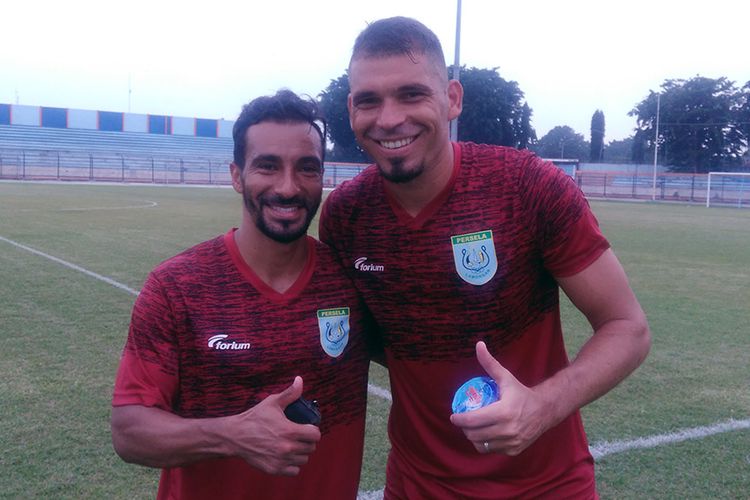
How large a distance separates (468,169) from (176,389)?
3.80ft

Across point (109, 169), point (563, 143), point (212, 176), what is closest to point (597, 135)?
point (563, 143)

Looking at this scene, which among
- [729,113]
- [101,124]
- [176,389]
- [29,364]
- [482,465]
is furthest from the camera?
[101,124]

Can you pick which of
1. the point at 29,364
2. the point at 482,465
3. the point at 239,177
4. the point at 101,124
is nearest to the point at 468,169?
the point at 239,177

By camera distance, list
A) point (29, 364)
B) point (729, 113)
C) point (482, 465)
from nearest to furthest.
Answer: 1. point (482, 465)
2. point (29, 364)
3. point (729, 113)

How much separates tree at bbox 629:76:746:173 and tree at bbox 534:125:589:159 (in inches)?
919

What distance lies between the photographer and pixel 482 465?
255 centimetres

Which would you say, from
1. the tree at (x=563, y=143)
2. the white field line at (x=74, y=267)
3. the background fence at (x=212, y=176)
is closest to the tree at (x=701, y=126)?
the background fence at (x=212, y=176)

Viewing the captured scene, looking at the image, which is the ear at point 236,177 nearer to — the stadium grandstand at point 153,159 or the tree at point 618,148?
the stadium grandstand at point 153,159

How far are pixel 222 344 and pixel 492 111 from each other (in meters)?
49.5

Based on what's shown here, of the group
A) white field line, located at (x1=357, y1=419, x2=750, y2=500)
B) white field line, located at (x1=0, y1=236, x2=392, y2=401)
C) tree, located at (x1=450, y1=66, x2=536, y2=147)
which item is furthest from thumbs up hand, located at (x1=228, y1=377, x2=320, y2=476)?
tree, located at (x1=450, y1=66, x2=536, y2=147)

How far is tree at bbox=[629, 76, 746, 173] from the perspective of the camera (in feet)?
200

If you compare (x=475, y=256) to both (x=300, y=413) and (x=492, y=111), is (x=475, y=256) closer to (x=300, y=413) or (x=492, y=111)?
(x=300, y=413)

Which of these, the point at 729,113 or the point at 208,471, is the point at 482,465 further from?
the point at 729,113

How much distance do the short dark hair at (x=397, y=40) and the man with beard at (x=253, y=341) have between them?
28 cm
